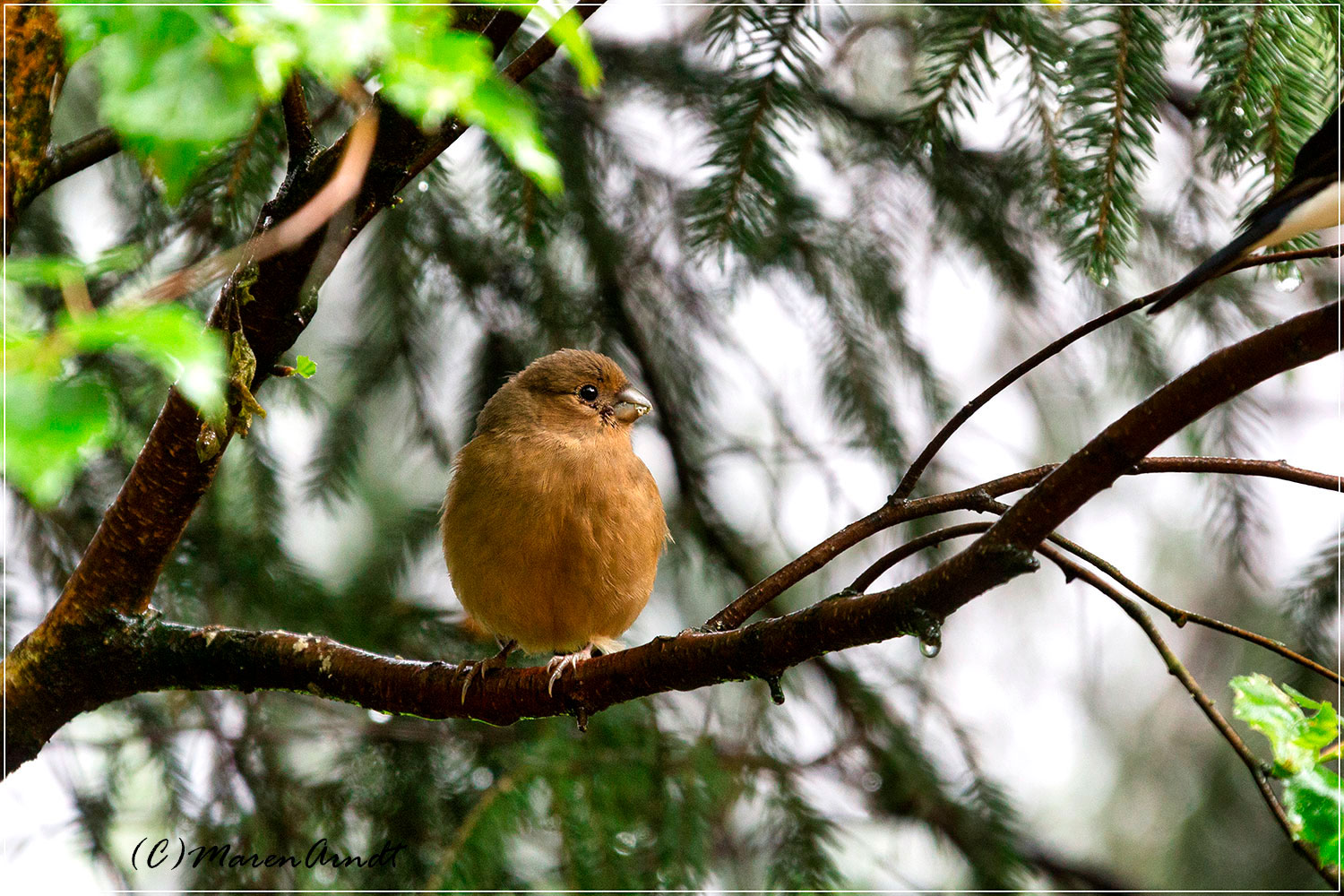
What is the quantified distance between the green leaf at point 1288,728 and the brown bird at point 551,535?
170 cm

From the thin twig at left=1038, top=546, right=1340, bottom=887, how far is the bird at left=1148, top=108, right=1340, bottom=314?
1.46 ft

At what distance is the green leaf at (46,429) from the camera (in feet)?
3.14

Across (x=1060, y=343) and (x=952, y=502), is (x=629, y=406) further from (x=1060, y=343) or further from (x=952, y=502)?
(x=1060, y=343)

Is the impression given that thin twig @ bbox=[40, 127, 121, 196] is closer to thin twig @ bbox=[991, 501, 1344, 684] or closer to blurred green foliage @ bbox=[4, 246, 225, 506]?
blurred green foliage @ bbox=[4, 246, 225, 506]

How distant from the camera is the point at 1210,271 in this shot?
171cm

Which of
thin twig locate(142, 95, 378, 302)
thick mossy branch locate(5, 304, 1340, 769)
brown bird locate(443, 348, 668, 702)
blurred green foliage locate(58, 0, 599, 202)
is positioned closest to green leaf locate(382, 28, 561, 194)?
blurred green foliage locate(58, 0, 599, 202)

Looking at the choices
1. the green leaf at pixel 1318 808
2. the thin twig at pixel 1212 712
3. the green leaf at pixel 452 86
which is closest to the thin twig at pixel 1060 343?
the thin twig at pixel 1212 712

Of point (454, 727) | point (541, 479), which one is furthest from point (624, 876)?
point (541, 479)

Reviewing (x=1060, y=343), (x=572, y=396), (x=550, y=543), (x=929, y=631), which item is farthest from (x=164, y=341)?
(x=572, y=396)

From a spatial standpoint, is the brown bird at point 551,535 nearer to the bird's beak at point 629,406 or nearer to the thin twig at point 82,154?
the bird's beak at point 629,406

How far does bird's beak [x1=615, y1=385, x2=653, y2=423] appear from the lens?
3.57 m

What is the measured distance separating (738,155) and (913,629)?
1.87 metres

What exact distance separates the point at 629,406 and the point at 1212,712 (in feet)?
7.06

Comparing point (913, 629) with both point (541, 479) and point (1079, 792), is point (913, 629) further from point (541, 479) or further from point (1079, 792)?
point (1079, 792)
